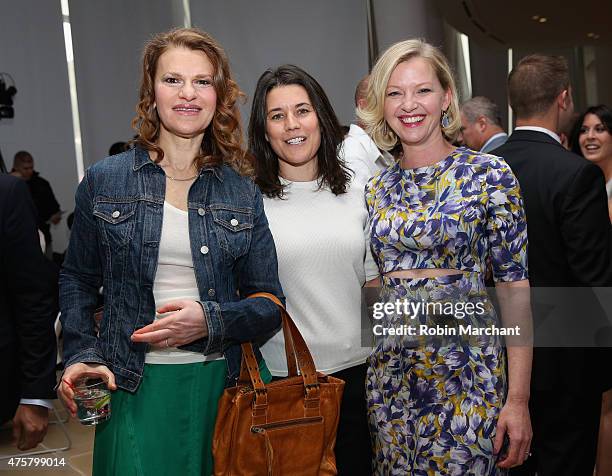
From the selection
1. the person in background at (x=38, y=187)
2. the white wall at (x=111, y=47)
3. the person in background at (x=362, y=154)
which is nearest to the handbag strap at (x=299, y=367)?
the person in background at (x=362, y=154)

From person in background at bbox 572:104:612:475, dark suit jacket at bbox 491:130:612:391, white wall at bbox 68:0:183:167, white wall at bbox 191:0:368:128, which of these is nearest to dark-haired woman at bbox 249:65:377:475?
Answer: dark suit jacket at bbox 491:130:612:391

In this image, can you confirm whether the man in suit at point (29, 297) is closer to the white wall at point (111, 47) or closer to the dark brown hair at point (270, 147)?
→ the dark brown hair at point (270, 147)

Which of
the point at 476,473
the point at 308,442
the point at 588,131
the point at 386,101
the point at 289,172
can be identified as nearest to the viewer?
the point at 308,442

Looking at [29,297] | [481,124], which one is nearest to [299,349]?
[29,297]

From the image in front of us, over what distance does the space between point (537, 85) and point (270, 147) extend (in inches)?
49.7

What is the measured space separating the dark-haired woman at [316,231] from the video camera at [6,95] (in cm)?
730

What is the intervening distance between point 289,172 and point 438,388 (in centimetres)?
83

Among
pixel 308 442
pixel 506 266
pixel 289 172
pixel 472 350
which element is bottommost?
pixel 308 442

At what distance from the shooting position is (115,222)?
69.0 inches

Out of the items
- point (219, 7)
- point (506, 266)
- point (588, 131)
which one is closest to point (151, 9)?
point (219, 7)

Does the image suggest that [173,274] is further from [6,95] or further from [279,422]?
[6,95]

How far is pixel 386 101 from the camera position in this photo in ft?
7.06

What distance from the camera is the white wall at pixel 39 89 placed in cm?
875

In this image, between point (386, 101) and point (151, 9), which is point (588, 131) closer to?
point (386, 101)
